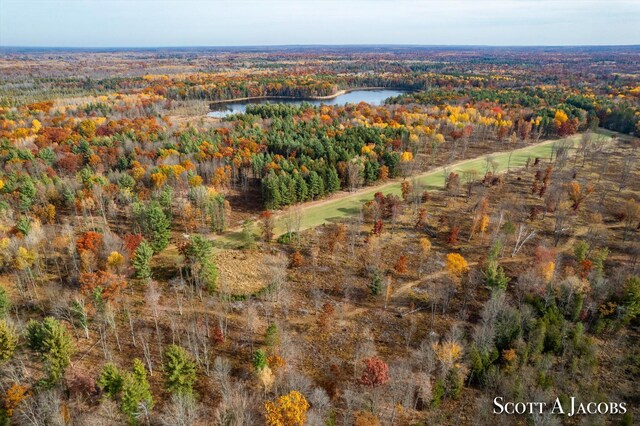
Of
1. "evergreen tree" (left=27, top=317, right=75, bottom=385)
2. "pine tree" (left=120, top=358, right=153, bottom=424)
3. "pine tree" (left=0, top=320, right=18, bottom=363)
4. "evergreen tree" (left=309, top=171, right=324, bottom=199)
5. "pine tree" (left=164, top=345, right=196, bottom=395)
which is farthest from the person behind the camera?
"evergreen tree" (left=309, top=171, right=324, bottom=199)

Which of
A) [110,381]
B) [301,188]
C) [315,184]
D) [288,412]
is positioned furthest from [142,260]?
[315,184]

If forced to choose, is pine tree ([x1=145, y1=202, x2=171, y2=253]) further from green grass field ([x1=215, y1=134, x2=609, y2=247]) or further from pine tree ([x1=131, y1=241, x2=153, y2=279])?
green grass field ([x1=215, y1=134, x2=609, y2=247])

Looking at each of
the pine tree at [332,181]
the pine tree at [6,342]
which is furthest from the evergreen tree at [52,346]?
the pine tree at [332,181]

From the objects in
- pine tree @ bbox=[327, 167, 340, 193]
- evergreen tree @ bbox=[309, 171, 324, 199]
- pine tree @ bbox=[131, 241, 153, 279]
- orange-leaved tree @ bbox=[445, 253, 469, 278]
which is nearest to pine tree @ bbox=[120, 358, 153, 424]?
pine tree @ bbox=[131, 241, 153, 279]

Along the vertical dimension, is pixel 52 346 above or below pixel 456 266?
above

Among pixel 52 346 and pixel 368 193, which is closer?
pixel 52 346

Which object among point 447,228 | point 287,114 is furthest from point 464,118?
point 447,228

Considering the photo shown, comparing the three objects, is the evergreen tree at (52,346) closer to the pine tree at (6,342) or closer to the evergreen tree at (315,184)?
the pine tree at (6,342)

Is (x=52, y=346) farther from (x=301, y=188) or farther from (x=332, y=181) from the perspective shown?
(x=332, y=181)

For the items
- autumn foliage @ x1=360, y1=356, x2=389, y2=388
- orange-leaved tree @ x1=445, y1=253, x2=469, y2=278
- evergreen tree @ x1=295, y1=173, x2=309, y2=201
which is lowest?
autumn foliage @ x1=360, y1=356, x2=389, y2=388
